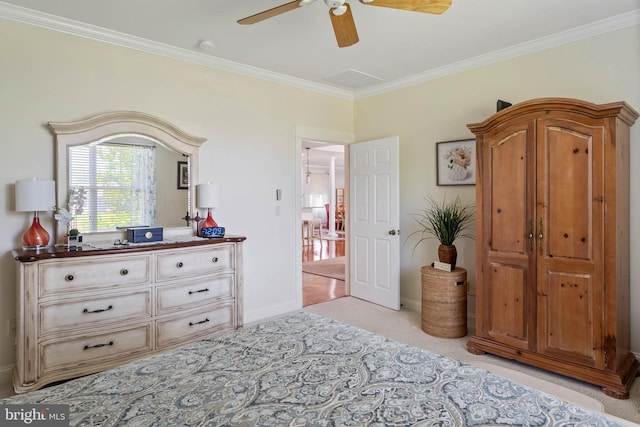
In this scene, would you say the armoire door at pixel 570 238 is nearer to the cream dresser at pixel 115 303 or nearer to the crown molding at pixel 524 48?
the crown molding at pixel 524 48

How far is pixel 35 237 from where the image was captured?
2508 millimetres

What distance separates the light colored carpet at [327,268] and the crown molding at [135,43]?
3091 mm

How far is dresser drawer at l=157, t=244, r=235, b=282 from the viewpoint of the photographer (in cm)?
287

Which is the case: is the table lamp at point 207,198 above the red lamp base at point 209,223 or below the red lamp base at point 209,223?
above

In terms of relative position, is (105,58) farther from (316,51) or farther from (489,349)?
(489,349)

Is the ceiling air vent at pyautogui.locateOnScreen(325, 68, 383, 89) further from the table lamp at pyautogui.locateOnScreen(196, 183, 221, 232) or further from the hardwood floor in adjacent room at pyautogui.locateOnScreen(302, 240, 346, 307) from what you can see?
the hardwood floor in adjacent room at pyautogui.locateOnScreen(302, 240, 346, 307)

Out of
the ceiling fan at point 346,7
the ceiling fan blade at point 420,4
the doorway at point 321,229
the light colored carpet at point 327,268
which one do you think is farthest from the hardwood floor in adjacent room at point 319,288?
the ceiling fan blade at point 420,4

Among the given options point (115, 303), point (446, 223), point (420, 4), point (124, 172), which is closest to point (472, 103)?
point (446, 223)

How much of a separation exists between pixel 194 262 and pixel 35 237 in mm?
1085

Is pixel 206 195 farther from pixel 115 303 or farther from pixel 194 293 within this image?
pixel 115 303

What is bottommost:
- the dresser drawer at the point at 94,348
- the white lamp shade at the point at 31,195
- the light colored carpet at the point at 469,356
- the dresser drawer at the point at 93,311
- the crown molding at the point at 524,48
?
the light colored carpet at the point at 469,356

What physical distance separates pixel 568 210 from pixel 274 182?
2.74 metres

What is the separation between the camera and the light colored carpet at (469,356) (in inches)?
58.9

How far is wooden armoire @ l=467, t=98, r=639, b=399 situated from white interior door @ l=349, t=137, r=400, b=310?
126cm
